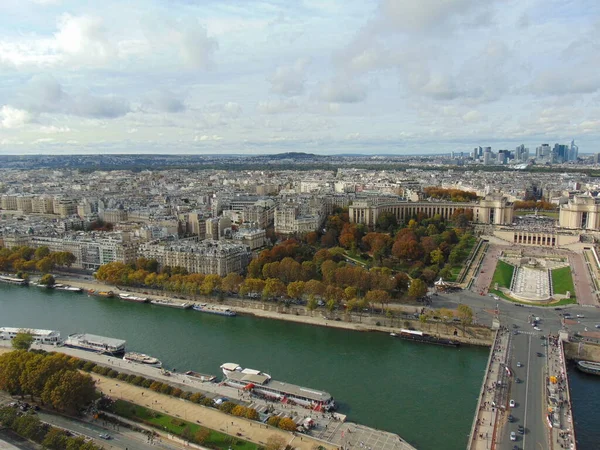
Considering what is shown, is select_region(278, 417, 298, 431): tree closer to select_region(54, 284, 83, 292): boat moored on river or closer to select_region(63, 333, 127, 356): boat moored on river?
select_region(63, 333, 127, 356): boat moored on river

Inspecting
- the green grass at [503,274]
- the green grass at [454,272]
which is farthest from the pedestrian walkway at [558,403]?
the green grass at [454,272]

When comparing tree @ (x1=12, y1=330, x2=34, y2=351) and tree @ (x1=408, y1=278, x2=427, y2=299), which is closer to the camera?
tree @ (x1=12, y1=330, x2=34, y2=351)

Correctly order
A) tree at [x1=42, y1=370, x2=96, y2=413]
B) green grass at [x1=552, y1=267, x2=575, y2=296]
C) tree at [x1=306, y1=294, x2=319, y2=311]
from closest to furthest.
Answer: tree at [x1=42, y1=370, x2=96, y2=413], tree at [x1=306, y1=294, x2=319, y2=311], green grass at [x1=552, y1=267, x2=575, y2=296]

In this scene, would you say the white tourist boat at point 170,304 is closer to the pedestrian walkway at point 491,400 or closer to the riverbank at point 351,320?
the riverbank at point 351,320

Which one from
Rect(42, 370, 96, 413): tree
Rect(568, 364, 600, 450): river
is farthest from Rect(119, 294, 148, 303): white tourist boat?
Rect(568, 364, 600, 450): river

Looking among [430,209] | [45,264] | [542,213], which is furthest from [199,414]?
[542,213]

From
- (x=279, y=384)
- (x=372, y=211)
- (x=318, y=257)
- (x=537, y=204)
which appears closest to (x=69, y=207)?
(x=372, y=211)

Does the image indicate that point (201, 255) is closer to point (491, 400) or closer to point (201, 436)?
point (201, 436)
